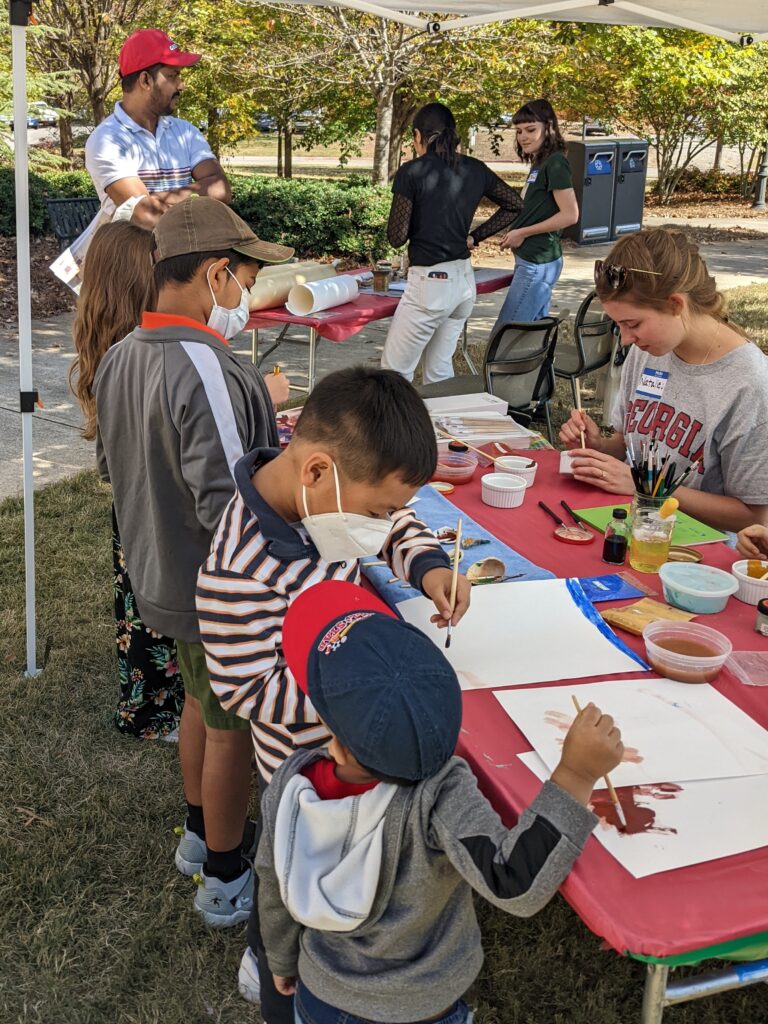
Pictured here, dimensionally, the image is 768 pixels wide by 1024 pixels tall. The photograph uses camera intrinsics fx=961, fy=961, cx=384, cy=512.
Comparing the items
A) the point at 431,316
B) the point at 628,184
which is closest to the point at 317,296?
the point at 431,316

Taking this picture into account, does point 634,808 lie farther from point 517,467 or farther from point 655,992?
point 517,467

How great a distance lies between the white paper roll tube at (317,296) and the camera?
19.5ft

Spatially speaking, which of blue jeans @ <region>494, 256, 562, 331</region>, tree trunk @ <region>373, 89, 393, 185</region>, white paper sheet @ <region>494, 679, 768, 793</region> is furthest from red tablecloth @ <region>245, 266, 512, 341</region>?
tree trunk @ <region>373, 89, 393, 185</region>

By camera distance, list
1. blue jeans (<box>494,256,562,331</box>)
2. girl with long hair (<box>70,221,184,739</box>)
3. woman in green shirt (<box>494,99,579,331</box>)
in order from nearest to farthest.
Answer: girl with long hair (<box>70,221,184,739</box>), woman in green shirt (<box>494,99,579,331</box>), blue jeans (<box>494,256,562,331</box>)

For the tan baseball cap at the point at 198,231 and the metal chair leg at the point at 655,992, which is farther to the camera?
the tan baseball cap at the point at 198,231

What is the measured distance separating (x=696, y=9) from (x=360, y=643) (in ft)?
19.3

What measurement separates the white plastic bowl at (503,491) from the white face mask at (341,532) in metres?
1.06

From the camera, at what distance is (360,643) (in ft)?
4.36

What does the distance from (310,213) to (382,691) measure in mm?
11826

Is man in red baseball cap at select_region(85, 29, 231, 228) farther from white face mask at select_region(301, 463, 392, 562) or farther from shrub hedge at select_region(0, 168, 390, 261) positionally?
shrub hedge at select_region(0, 168, 390, 261)

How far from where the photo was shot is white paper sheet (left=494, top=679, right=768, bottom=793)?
160 centimetres

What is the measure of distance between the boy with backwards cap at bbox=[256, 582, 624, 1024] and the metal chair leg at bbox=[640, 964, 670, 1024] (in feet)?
0.74

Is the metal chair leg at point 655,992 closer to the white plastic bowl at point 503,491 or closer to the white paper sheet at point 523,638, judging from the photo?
the white paper sheet at point 523,638

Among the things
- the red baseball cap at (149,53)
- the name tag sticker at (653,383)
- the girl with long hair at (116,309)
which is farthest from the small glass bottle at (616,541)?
the red baseball cap at (149,53)
